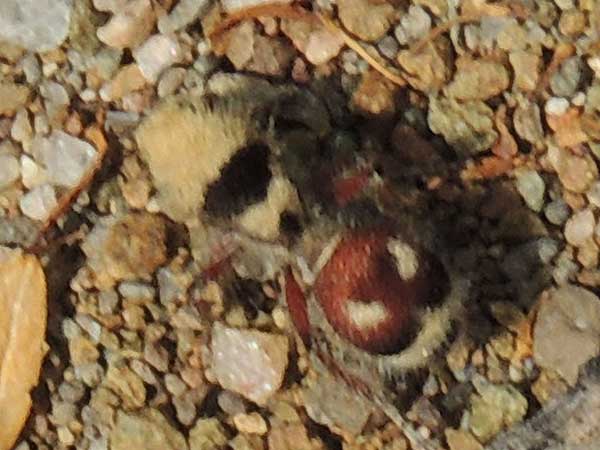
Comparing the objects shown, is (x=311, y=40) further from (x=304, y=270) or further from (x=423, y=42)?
(x=304, y=270)

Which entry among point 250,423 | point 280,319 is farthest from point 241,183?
point 250,423

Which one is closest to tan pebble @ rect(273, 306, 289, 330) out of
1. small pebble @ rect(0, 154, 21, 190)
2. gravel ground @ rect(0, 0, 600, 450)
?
gravel ground @ rect(0, 0, 600, 450)

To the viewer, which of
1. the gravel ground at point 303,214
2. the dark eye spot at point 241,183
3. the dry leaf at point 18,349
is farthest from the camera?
the dry leaf at point 18,349

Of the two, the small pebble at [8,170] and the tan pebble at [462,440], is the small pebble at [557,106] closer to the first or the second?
the tan pebble at [462,440]

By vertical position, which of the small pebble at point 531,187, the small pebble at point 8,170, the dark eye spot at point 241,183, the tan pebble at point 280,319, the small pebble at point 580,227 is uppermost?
the dark eye spot at point 241,183

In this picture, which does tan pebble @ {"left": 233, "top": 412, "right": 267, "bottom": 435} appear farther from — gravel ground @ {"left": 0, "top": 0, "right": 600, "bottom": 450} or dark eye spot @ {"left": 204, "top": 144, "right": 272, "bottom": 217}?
dark eye spot @ {"left": 204, "top": 144, "right": 272, "bottom": 217}

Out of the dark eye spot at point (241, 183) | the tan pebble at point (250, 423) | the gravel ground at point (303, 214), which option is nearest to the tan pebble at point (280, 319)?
the gravel ground at point (303, 214)
